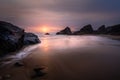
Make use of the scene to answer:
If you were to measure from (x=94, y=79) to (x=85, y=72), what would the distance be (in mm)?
716

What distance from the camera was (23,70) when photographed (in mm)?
6137

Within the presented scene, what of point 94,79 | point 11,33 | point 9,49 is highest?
point 11,33

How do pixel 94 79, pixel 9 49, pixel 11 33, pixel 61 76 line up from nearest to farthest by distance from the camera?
pixel 94 79
pixel 61 76
pixel 9 49
pixel 11 33

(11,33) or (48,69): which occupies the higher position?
(11,33)

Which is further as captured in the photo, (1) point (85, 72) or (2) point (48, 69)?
(2) point (48, 69)

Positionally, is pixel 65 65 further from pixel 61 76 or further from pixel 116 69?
pixel 116 69

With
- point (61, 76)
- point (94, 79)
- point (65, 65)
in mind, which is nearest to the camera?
point (94, 79)

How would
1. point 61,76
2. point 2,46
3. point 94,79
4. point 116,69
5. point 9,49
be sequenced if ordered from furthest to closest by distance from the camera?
point 9,49, point 2,46, point 116,69, point 61,76, point 94,79

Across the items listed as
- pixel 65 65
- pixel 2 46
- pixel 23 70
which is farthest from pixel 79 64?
pixel 2 46

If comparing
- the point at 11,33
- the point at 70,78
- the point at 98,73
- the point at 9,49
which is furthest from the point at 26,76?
the point at 11,33

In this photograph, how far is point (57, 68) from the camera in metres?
6.41

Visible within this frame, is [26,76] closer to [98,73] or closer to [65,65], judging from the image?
[65,65]

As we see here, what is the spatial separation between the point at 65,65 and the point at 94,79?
201 cm

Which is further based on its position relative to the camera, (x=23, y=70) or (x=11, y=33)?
(x=11, y=33)
